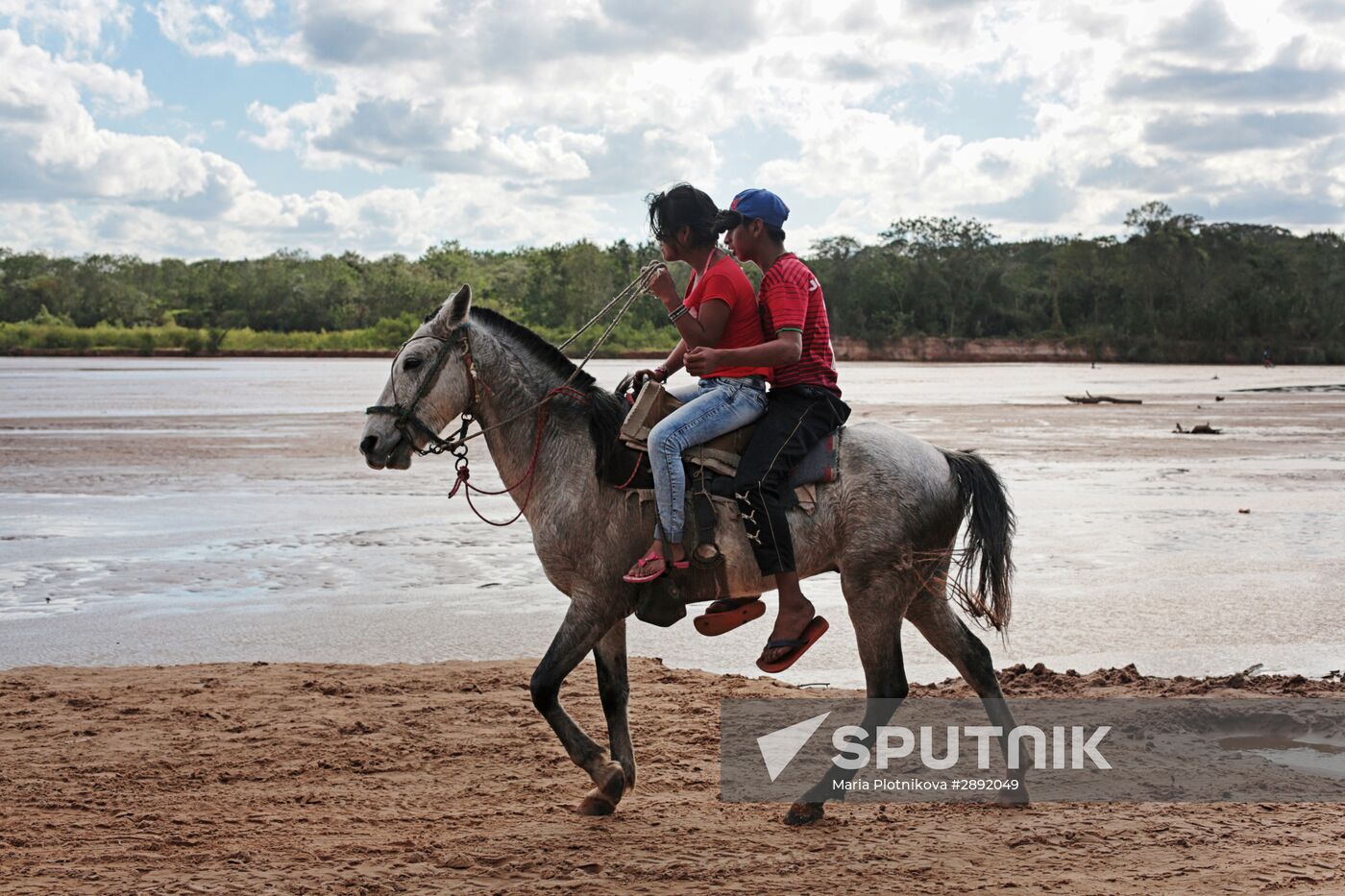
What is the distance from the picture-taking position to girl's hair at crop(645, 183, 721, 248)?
5.57 meters

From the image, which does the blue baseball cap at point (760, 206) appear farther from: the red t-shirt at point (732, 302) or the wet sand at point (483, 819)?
the wet sand at point (483, 819)

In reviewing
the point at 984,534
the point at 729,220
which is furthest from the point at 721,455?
the point at 984,534

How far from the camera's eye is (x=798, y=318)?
5.52 meters

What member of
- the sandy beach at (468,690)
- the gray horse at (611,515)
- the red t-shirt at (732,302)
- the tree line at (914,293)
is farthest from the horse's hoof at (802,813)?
the tree line at (914,293)

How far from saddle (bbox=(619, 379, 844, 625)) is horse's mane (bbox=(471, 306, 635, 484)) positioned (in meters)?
0.08

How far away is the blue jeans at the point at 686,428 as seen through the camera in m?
5.53

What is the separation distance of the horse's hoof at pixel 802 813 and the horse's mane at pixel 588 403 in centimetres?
162

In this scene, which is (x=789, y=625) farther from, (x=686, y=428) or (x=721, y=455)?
(x=686, y=428)

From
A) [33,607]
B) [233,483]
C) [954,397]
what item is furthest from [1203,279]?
[33,607]

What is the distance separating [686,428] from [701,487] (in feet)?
0.92

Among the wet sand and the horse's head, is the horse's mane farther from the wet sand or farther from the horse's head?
the wet sand

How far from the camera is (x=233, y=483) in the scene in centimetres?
1891

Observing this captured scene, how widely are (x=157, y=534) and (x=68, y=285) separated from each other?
117 meters

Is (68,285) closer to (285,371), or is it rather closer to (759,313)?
(285,371)
